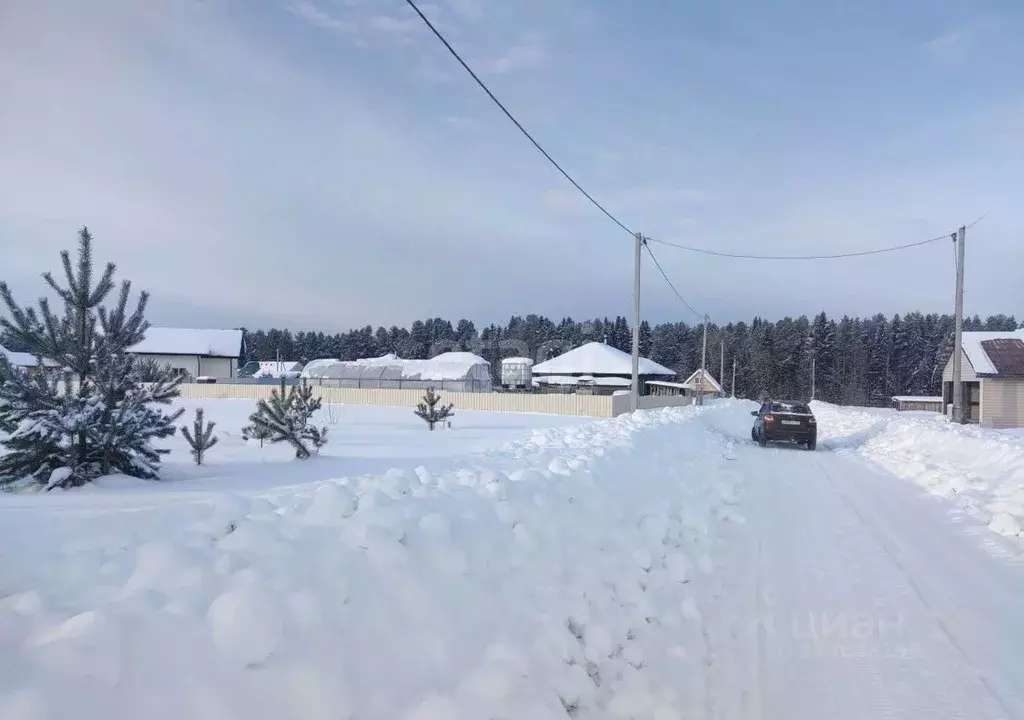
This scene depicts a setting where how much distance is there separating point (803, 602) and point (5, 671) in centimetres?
574

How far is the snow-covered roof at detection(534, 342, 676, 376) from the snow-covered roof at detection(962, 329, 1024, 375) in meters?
34.4

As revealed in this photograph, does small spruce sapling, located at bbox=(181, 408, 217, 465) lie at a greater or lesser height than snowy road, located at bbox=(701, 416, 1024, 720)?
greater

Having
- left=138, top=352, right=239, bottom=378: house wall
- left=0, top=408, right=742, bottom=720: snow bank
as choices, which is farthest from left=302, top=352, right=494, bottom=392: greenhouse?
left=0, top=408, right=742, bottom=720: snow bank

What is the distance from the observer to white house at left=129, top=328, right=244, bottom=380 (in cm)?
6600

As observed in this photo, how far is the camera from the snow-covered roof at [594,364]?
230ft

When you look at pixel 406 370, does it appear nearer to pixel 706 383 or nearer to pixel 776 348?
pixel 706 383

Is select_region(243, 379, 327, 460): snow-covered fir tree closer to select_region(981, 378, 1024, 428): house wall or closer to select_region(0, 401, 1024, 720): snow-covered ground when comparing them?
select_region(0, 401, 1024, 720): snow-covered ground

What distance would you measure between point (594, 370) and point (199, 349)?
3937 cm

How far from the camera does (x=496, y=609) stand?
175 inches

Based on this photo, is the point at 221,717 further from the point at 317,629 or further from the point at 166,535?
the point at 166,535

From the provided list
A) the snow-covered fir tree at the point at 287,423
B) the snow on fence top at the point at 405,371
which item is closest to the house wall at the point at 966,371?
the snow-covered fir tree at the point at 287,423

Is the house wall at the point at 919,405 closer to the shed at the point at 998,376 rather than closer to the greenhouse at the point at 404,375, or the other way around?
the shed at the point at 998,376

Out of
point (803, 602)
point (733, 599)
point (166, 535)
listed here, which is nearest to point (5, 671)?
point (166, 535)

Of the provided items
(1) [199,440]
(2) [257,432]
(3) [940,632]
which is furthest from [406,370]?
(3) [940,632]
